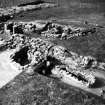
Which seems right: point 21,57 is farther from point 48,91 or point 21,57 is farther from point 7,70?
point 48,91

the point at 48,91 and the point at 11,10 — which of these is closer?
the point at 48,91

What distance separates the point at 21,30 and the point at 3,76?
1177cm

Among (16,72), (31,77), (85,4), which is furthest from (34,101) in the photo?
(85,4)

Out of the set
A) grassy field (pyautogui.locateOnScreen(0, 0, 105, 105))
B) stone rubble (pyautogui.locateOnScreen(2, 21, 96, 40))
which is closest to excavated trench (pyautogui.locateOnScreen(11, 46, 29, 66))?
grassy field (pyautogui.locateOnScreen(0, 0, 105, 105))

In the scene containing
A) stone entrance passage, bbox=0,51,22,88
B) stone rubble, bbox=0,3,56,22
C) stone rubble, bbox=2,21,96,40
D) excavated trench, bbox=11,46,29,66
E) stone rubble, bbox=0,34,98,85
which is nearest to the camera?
stone entrance passage, bbox=0,51,22,88

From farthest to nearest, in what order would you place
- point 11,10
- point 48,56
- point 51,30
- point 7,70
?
point 11,10 → point 51,30 → point 48,56 → point 7,70

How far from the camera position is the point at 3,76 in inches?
548

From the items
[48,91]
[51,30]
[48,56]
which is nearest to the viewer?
[48,91]

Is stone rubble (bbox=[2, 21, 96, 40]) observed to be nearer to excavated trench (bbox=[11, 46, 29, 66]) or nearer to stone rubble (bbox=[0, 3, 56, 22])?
excavated trench (bbox=[11, 46, 29, 66])

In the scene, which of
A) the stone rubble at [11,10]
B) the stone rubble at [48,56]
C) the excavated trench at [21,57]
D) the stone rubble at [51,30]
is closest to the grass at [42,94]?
the stone rubble at [48,56]

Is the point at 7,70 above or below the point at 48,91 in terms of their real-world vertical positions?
above

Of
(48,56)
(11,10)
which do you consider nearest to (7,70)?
(48,56)

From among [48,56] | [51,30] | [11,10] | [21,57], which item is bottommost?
[21,57]

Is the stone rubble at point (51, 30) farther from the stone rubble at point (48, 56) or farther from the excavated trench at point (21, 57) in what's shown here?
the excavated trench at point (21, 57)
